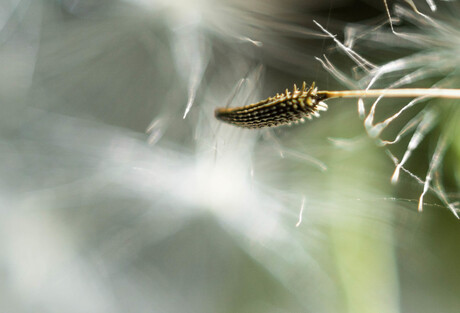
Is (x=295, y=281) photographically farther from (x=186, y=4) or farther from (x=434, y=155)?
(x=186, y=4)

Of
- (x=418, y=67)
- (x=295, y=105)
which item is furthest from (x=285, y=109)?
(x=418, y=67)

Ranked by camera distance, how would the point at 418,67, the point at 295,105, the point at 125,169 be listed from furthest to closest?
the point at 125,169, the point at 418,67, the point at 295,105

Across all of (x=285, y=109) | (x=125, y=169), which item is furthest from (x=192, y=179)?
(x=285, y=109)

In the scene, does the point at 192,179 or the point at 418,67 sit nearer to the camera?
the point at 418,67

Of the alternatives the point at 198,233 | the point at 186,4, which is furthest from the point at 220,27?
the point at 198,233

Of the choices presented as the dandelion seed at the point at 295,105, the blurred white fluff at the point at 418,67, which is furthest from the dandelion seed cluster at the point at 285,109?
the blurred white fluff at the point at 418,67

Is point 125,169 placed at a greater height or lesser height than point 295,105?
lesser

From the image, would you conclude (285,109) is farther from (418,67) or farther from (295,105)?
(418,67)

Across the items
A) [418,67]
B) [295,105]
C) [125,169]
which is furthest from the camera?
[125,169]
